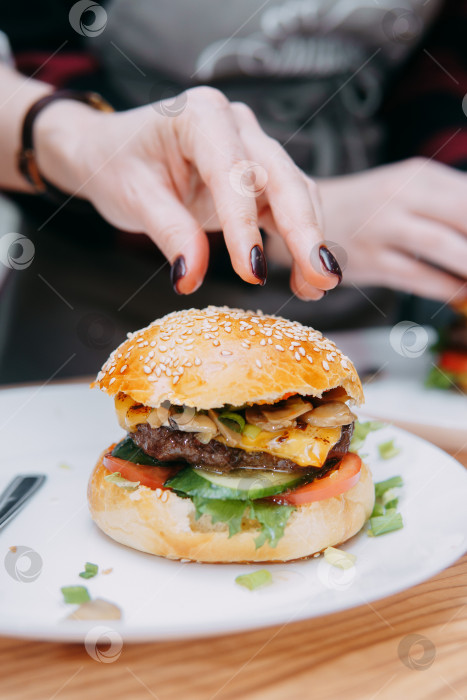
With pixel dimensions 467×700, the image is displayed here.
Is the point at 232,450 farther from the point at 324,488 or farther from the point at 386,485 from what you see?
the point at 386,485

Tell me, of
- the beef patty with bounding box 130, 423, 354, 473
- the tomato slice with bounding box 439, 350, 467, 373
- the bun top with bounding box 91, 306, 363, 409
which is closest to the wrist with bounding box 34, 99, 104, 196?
the bun top with bounding box 91, 306, 363, 409

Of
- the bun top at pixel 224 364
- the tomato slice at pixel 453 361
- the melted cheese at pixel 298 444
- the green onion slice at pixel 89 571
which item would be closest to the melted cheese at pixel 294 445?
the melted cheese at pixel 298 444

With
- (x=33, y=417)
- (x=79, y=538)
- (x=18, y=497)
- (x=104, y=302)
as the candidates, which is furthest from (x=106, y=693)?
(x=104, y=302)

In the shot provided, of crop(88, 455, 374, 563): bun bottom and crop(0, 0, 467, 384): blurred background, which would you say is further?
crop(0, 0, 467, 384): blurred background

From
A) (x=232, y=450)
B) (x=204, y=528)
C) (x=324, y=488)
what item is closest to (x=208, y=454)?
(x=232, y=450)

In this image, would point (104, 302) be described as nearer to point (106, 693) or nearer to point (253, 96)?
point (253, 96)

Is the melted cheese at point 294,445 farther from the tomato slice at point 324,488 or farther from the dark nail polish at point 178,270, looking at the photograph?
the dark nail polish at point 178,270

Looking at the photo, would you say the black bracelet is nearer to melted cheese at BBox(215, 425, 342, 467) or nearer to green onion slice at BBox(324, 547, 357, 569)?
melted cheese at BBox(215, 425, 342, 467)
